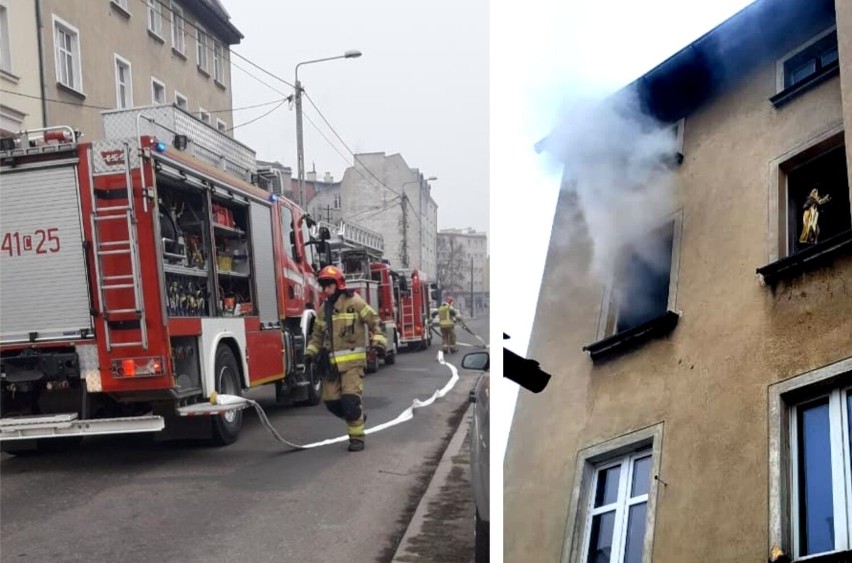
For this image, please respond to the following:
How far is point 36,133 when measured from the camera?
2859 mm

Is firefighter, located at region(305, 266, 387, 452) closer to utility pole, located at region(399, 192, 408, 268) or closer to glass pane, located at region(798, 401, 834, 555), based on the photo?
utility pole, located at region(399, 192, 408, 268)

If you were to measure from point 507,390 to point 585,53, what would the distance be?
593mm

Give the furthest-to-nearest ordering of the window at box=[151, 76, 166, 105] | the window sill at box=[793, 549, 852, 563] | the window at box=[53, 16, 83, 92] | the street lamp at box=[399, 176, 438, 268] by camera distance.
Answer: the window at box=[151, 76, 166, 105] → the window at box=[53, 16, 83, 92] → the street lamp at box=[399, 176, 438, 268] → the window sill at box=[793, 549, 852, 563]

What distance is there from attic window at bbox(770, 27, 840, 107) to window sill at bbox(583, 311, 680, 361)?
0.34 metres

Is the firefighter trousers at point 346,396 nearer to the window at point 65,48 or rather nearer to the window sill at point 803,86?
the window at point 65,48

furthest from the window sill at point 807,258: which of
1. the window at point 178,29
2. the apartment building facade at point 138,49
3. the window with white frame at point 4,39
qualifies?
the window with white frame at point 4,39

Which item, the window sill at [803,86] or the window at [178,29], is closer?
the window sill at [803,86]

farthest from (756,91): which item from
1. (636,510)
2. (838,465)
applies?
(636,510)

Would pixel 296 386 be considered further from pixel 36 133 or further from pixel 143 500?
pixel 36 133

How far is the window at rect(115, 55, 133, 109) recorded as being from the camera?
233 cm

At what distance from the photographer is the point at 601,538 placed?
109 cm

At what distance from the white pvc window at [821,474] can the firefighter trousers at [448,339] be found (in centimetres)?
84

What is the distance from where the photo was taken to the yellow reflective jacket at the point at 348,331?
276 cm

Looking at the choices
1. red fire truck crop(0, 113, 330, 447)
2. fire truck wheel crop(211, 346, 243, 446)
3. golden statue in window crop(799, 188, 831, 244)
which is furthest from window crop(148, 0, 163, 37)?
golden statue in window crop(799, 188, 831, 244)
